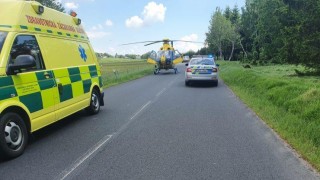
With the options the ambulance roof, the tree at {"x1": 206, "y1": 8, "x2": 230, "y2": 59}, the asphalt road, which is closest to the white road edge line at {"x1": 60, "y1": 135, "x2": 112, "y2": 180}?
the asphalt road

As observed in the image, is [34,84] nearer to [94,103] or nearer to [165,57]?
[94,103]

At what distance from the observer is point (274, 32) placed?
3700 cm

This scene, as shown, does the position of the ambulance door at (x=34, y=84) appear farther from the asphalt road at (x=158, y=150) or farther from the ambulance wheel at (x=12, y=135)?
the asphalt road at (x=158, y=150)

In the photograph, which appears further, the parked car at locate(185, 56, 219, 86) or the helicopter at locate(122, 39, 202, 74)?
the helicopter at locate(122, 39, 202, 74)

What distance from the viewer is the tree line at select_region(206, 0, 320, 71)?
1890 cm

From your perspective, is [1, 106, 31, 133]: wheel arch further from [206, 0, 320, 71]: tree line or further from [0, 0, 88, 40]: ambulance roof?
[206, 0, 320, 71]: tree line

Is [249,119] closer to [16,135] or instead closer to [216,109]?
[216,109]

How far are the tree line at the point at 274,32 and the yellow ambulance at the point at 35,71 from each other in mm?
13263

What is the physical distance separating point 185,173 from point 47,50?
424cm

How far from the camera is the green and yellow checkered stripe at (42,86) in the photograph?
239 inches

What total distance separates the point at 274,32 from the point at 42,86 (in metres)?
33.6

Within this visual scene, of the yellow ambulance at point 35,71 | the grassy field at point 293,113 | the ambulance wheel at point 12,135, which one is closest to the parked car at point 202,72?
the grassy field at point 293,113

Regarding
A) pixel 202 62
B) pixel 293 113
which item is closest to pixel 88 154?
pixel 293 113

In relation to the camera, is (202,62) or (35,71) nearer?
(35,71)
